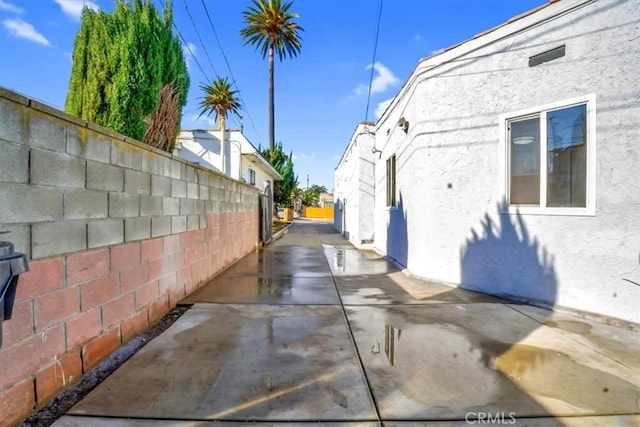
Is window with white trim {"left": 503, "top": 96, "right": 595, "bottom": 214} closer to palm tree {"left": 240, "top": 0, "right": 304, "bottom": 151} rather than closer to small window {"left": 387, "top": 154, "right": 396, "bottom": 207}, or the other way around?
small window {"left": 387, "top": 154, "right": 396, "bottom": 207}

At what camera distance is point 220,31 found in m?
11.5

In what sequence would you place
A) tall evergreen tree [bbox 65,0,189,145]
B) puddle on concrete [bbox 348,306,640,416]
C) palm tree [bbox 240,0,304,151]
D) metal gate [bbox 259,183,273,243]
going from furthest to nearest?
1. palm tree [bbox 240,0,304,151]
2. metal gate [bbox 259,183,273,243]
3. tall evergreen tree [bbox 65,0,189,145]
4. puddle on concrete [bbox 348,306,640,416]

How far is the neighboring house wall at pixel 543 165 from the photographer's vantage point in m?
4.40

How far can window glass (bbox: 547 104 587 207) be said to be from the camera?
480cm

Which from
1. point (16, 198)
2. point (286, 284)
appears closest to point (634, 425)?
point (16, 198)

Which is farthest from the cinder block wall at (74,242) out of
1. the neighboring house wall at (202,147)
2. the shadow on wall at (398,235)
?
the neighboring house wall at (202,147)

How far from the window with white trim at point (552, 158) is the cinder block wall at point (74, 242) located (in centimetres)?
531

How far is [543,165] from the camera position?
522cm

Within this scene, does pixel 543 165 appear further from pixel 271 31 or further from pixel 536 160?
pixel 271 31

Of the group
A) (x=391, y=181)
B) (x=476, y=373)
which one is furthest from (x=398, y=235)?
(x=476, y=373)

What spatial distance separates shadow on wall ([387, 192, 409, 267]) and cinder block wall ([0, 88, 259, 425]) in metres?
5.04

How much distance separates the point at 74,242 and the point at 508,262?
5755 millimetres

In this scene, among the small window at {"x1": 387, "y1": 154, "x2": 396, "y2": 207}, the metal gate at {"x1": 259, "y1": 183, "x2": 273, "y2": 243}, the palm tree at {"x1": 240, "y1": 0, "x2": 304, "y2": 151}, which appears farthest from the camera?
the palm tree at {"x1": 240, "y1": 0, "x2": 304, "y2": 151}

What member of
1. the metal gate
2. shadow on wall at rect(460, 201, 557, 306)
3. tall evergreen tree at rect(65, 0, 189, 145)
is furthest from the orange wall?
shadow on wall at rect(460, 201, 557, 306)
